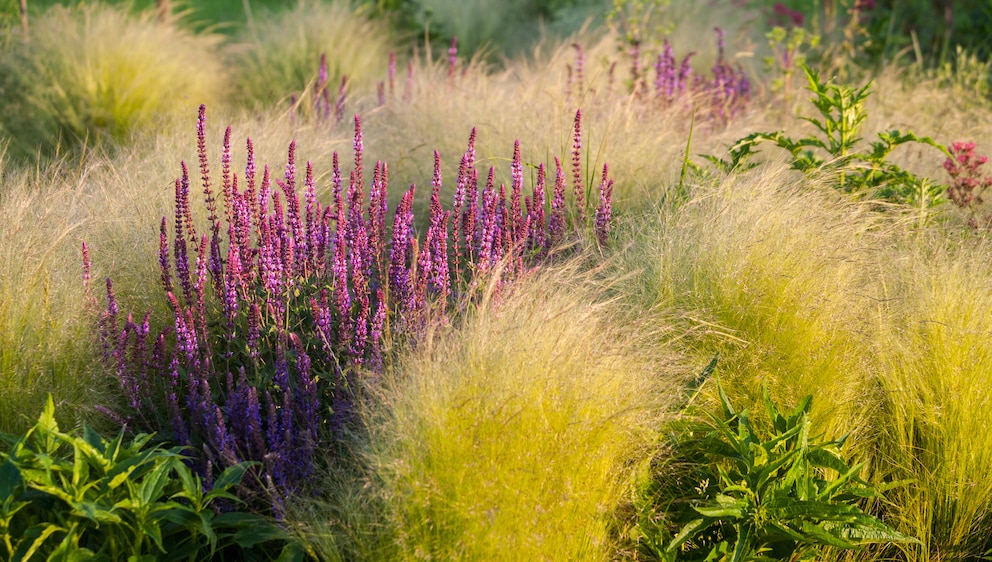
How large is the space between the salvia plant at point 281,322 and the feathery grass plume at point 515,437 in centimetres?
18

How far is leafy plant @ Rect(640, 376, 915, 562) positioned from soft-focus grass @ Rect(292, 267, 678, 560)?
161 millimetres

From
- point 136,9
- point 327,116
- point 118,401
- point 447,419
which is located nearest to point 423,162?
point 327,116

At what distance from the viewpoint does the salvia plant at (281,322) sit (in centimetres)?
248

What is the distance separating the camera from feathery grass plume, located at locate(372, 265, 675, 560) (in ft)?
7.20

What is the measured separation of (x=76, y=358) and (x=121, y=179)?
123cm

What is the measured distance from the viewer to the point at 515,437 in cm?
228

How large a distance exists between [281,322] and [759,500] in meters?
1.35

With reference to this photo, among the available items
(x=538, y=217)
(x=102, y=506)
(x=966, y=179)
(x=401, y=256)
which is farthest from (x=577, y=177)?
(x=102, y=506)

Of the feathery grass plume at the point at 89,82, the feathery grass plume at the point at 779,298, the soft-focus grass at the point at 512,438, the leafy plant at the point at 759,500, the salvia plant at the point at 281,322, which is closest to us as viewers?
the soft-focus grass at the point at 512,438

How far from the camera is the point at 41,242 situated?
3.03m

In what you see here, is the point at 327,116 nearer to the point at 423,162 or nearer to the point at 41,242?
the point at 423,162

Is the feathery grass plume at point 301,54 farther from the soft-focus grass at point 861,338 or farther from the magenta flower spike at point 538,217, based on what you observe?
the soft-focus grass at point 861,338

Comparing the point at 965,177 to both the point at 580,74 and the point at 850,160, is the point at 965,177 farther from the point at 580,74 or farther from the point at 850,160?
the point at 580,74

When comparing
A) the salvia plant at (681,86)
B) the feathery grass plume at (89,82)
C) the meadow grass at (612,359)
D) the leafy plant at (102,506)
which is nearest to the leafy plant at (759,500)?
the meadow grass at (612,359)
